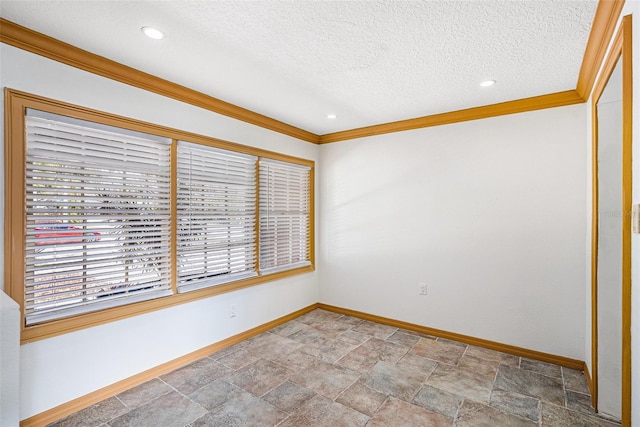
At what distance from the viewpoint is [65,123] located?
7.06 feet

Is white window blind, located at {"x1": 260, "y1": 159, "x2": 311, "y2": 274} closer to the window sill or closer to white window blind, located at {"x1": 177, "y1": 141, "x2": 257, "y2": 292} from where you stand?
white window blind, located at {"x1": 177, "y1": 141, "x2": 257, "y2": 292}

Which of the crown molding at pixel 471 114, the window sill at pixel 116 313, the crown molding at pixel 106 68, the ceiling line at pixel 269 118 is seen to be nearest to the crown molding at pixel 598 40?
the ceiling line at pixel 269 118

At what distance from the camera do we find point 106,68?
2309 mm

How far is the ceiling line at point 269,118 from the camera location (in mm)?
1876

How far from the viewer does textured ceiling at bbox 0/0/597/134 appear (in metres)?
1.73

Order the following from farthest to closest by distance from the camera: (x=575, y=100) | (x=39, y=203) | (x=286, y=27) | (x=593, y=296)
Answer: (x=575, y=100) → (x=593, y=296) → (x=39, y=203) → (x=286, y=27)

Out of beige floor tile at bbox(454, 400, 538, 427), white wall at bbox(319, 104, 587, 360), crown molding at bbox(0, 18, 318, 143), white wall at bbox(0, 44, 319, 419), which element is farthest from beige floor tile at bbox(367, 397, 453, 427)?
crown molding at bbox(0, 18, 318, 143)

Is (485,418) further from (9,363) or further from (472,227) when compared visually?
(9,363)

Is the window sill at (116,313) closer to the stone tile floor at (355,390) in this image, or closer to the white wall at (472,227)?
the stone tile floor at (355,390)

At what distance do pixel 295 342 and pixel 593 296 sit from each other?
2706mm

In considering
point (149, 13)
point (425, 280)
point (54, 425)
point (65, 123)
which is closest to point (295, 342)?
point (425, 280)

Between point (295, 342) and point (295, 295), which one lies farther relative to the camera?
point (295, 295)

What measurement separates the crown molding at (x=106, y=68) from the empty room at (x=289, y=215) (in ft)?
0.05

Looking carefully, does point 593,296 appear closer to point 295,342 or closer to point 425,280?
point 425,280
